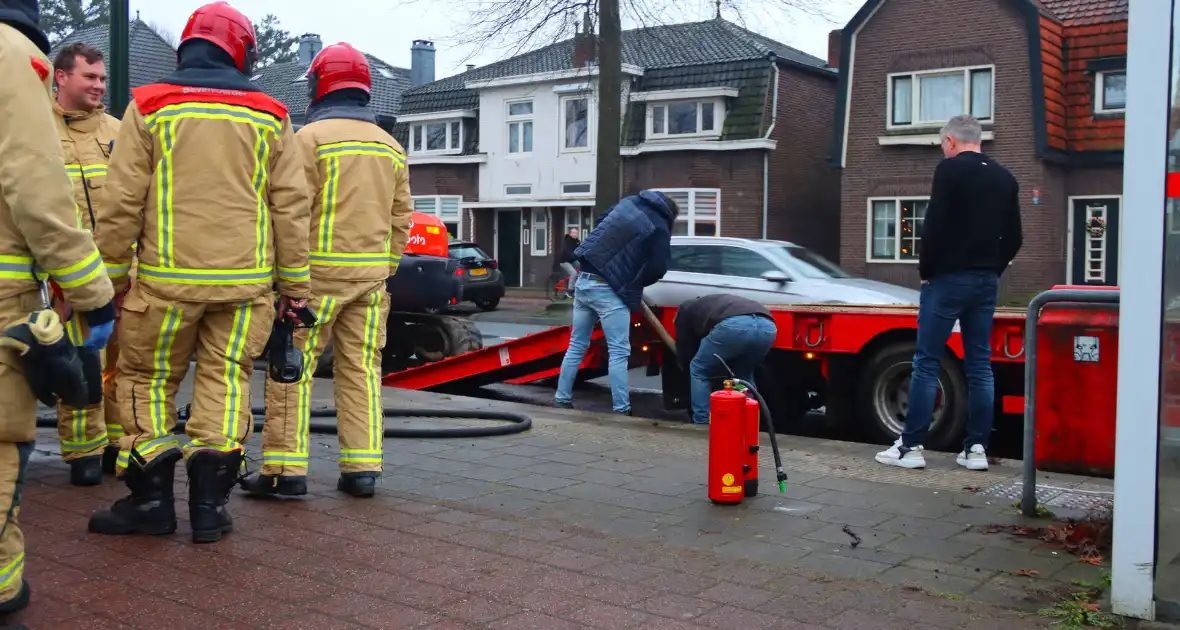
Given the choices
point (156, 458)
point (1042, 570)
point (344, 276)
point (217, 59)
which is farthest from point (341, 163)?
point (1042, 570)

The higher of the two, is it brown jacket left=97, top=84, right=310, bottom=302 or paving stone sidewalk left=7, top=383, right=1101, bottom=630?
brown jacket left=97, top=84, right=310, bottom=302

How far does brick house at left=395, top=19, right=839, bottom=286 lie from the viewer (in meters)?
32.0

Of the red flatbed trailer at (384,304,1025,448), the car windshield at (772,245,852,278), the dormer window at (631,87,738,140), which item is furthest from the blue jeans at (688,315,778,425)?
the dormer window at (631,87,738,140)

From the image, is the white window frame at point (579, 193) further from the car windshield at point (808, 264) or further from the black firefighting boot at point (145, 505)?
the black firefighting boot at point (145, 505)

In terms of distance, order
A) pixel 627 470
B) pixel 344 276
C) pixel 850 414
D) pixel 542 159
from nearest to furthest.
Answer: pixel 344 276, pixel 627 470, pixel 850 414, pixel 542 159

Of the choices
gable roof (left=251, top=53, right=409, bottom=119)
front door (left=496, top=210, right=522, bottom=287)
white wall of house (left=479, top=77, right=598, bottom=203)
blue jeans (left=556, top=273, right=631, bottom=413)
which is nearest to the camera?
blue jeans (left=556, top=273, right=631, bottom=413)

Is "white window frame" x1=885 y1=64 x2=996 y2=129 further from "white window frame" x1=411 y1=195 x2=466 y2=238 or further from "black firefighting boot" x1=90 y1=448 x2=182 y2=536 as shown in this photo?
"black firefighting boot" x1=90 y1=448 x2=182 y2=536

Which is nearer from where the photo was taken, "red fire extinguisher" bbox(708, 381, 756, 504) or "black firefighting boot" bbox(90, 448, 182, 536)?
"black firefighting boot" bbox(90, 448, 182, 536)

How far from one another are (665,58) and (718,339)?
1090 inches

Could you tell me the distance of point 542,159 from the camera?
36.9m

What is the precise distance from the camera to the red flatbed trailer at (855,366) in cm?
778

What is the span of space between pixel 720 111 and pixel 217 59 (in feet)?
93.3

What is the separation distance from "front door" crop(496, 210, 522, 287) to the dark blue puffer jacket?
29.2 m

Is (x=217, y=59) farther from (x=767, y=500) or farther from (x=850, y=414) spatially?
(x=850, y=414)
